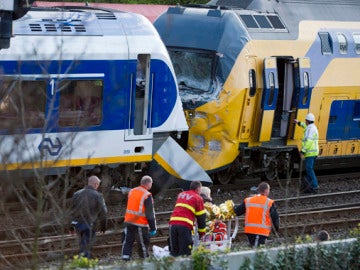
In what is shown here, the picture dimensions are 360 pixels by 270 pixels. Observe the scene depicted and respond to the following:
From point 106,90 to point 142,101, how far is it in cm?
88

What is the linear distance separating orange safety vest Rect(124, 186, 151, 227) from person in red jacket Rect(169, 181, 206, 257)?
19.2 inches

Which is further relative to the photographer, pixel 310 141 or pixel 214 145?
pixel 310 141

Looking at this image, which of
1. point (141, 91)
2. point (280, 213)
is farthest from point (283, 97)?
point (141, 91)

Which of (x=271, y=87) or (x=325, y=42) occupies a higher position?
(x=325, y=42)

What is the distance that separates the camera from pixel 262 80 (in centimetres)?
2028

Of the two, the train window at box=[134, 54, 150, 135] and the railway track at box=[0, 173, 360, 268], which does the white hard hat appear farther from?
the train window at box=[134, 54, 150, 135]

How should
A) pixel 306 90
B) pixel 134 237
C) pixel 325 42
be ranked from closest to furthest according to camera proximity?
pixel 134 237 → pixel 306 90 → pixel 325 42

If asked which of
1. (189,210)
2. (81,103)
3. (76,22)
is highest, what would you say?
(76,22)

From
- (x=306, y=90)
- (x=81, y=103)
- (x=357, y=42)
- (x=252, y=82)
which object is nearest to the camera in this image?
(x=81, y=103)

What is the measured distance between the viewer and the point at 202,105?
19.8 m

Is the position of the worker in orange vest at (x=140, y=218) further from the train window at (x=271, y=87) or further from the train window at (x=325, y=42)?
the train window at (x=325, y=42)

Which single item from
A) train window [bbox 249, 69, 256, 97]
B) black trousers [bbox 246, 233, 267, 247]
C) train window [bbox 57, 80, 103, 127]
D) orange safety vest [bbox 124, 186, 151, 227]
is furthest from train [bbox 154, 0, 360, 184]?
orange safety vest [bbox 124, 186, 151, 227]

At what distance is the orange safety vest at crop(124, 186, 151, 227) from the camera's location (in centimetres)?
1317

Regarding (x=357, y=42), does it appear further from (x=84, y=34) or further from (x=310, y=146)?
(x=84, y=34)
